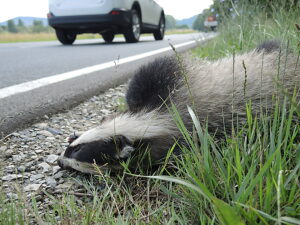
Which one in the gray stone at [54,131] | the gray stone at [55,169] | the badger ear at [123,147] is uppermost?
the badger ear at [123,147]

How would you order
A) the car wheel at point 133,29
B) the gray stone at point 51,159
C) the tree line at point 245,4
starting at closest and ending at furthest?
the gray stone at point 51,159 < the tree line at point 245,4 < the car wheel at point 133,29

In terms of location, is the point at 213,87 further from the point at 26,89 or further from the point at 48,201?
the point at 26,89

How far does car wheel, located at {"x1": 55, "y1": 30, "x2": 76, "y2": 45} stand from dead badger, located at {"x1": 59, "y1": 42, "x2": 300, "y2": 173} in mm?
8569

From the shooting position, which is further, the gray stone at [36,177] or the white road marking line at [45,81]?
the white road marking line at [45,81]

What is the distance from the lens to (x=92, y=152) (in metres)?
2.03

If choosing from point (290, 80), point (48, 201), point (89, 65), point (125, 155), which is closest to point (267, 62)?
point (290, 80)

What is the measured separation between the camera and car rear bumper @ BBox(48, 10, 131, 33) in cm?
985

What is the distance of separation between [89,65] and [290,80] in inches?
141

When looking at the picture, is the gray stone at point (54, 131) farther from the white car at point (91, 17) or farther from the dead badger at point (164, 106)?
the white car at point (91, 17)

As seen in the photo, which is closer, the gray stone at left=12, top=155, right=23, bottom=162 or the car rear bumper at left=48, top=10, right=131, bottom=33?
the gray stone at left=12, top=155, right=23, bottom=162

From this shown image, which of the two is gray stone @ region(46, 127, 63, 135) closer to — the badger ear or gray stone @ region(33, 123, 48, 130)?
gray stone @ region(33, 123, 48, 130)

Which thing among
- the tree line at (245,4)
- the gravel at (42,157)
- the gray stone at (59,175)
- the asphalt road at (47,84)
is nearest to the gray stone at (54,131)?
the gravel at (42,157)

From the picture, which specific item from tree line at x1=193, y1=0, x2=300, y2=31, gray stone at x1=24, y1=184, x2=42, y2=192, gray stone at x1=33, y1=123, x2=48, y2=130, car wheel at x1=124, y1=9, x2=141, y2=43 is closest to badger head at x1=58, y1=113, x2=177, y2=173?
gray stone at x1=24, y1=184, x2=42, y2=192

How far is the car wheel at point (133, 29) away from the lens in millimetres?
10914
